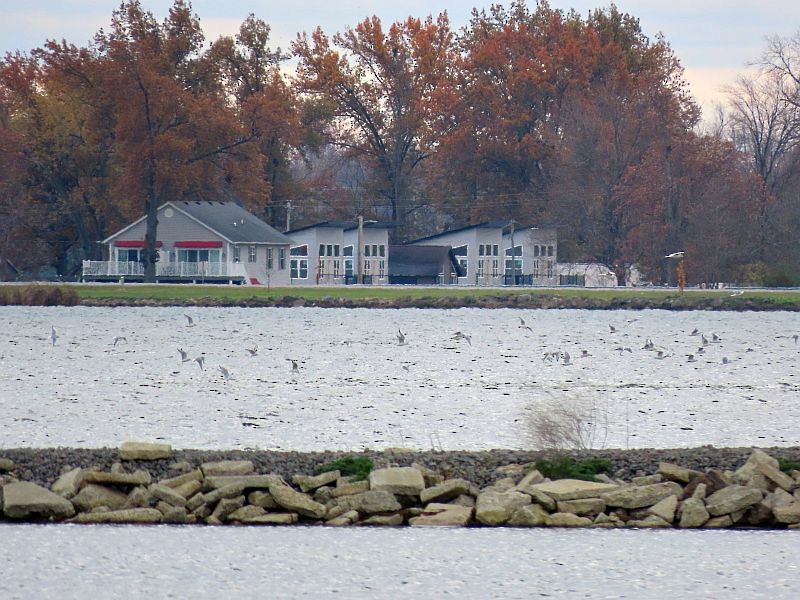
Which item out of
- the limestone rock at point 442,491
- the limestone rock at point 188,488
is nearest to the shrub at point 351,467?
the limestone rock at point 442,491

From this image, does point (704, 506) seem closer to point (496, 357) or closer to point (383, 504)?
point (383, 504)

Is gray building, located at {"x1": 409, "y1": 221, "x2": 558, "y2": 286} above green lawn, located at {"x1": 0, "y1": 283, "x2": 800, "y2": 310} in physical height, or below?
above

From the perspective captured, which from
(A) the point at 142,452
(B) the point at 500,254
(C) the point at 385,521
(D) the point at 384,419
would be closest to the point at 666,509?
(C) the point at 385,521

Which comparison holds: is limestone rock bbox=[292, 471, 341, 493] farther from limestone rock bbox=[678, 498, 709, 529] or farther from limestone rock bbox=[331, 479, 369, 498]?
limestone rock bbox=[678, 498, 709, 529]

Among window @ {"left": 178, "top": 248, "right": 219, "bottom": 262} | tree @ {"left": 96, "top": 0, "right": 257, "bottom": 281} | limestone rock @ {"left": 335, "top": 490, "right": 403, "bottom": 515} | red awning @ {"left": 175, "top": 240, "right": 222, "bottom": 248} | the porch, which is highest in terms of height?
tree @ {"left": 96, "top": 0, "right": 257, "bottom": 281}

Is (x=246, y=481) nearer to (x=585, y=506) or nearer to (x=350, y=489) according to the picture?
(x=350, y=489)

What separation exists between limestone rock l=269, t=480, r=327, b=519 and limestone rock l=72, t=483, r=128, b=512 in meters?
1.50

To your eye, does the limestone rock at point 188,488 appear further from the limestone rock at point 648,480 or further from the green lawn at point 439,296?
the green lawn at point 439,296

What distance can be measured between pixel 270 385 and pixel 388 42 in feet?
239

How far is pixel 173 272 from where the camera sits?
289 ft

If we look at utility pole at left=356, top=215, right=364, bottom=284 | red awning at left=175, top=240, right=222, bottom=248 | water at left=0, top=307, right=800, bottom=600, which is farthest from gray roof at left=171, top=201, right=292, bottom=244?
water at left=0, top=307, right=800, bottom=600

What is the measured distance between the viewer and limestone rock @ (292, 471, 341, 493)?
47.2 feet

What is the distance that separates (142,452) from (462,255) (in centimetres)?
8372

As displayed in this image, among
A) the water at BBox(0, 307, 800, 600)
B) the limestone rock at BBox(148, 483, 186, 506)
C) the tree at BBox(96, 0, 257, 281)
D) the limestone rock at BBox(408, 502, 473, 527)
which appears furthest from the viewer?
the tree at BBox(96, 0, 257, 281)
